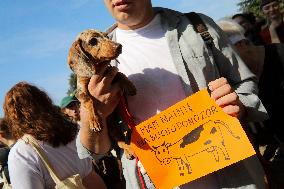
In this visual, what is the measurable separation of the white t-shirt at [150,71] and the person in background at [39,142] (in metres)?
1.59

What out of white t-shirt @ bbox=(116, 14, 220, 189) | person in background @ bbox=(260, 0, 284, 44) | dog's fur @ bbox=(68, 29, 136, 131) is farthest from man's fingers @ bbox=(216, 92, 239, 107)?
person in background @ bbox=(260, 0, 284, 44)

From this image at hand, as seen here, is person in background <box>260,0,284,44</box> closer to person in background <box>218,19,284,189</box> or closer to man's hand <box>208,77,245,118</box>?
person in background <box>218,19,284,189</box>

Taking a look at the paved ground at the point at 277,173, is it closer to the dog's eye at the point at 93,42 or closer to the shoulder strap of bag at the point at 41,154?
the shoulder strap of bag at the point at 41,154

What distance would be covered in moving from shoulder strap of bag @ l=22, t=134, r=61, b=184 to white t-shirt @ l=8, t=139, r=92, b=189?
3 centimetres

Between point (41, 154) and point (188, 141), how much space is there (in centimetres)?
189

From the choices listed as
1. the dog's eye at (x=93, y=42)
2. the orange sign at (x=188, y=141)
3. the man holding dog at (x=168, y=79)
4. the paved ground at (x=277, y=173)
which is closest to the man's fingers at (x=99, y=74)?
the man holding dog at (x=168, y=79)

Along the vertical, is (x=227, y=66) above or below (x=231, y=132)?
above

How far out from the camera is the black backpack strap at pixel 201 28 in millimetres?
2266

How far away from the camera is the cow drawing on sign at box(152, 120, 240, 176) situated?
6.87 ft

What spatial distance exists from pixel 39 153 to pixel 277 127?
2.78 m

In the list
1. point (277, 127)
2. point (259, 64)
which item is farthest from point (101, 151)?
point (277, 127)

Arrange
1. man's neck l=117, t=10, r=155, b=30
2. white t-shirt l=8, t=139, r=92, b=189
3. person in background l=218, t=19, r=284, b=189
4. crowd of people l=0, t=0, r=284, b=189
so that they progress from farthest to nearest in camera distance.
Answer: person in background l=218, t=19, r=284, b=189
white t-shirt l=8, t=139, r=92, b=189
man's neck l=117, t=10, r=155, b=30
crowd of people l=0, t=0, r=284, b=189

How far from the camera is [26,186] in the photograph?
342cm

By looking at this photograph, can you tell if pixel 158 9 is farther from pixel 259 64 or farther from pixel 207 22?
pixel 259 64
